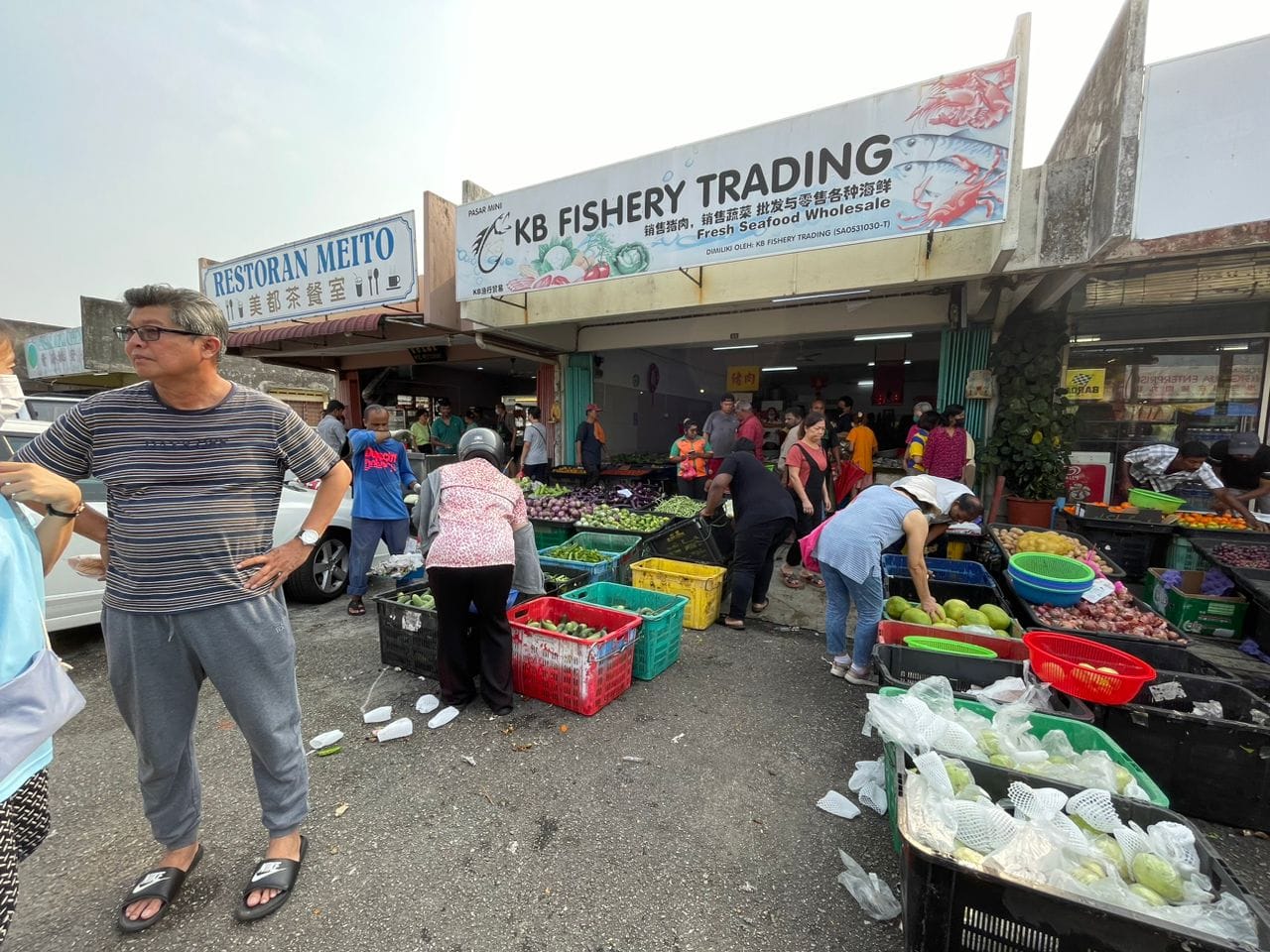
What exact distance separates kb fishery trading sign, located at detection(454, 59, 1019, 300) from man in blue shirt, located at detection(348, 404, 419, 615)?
3319mm

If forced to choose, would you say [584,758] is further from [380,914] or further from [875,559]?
[875,559]

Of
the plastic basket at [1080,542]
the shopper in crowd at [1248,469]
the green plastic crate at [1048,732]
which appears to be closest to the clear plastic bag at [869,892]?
the green plastic crate at [1048,732]

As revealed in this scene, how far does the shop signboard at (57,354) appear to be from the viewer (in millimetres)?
18297

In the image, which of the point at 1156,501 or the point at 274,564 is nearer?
the point at 274,564

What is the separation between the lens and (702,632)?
494 centimetres

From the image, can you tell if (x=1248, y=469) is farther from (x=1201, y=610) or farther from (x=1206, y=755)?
(x=1206, y=755)

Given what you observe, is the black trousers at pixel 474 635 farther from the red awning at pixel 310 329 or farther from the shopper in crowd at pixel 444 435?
the shopper in crowd at pixel 444 435

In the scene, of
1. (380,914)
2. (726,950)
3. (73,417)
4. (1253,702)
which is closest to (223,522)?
(73,417)

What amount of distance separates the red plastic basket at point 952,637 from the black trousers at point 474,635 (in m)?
2.49

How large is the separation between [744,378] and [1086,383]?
265 inches

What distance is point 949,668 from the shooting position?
Result: 3201mm

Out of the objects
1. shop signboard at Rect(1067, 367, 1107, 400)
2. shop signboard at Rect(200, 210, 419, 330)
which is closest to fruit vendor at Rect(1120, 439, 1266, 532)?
shop signboard at Rect(1067, 367, 1107, 400)

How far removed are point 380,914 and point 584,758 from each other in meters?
1.21

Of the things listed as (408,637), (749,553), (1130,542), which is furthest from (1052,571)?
(408,637)
